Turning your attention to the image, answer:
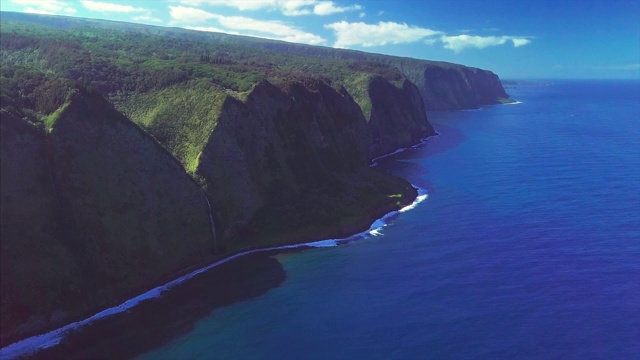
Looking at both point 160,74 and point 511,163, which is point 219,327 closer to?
point 160,74

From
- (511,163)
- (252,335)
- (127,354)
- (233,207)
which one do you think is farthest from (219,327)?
(511,163)

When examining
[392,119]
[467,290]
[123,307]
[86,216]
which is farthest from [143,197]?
[392,119]

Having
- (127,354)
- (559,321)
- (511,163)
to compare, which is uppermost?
(511,163)

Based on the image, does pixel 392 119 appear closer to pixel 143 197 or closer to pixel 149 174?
pixel 149 174

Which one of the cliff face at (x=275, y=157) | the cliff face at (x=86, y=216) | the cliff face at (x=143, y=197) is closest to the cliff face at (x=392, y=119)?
the cliff face at (x=275, y=157)

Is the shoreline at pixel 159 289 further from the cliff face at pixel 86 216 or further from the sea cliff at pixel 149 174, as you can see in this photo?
the cliff face at pixel 86 216

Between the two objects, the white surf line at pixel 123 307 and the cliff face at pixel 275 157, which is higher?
the cliff face at pixel 275 157

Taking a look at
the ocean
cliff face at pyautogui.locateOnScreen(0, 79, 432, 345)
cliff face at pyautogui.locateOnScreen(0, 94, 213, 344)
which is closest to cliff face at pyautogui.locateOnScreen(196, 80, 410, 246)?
cliff face at pyautogui.locateOnScreen(0, 79, 432, 345)
